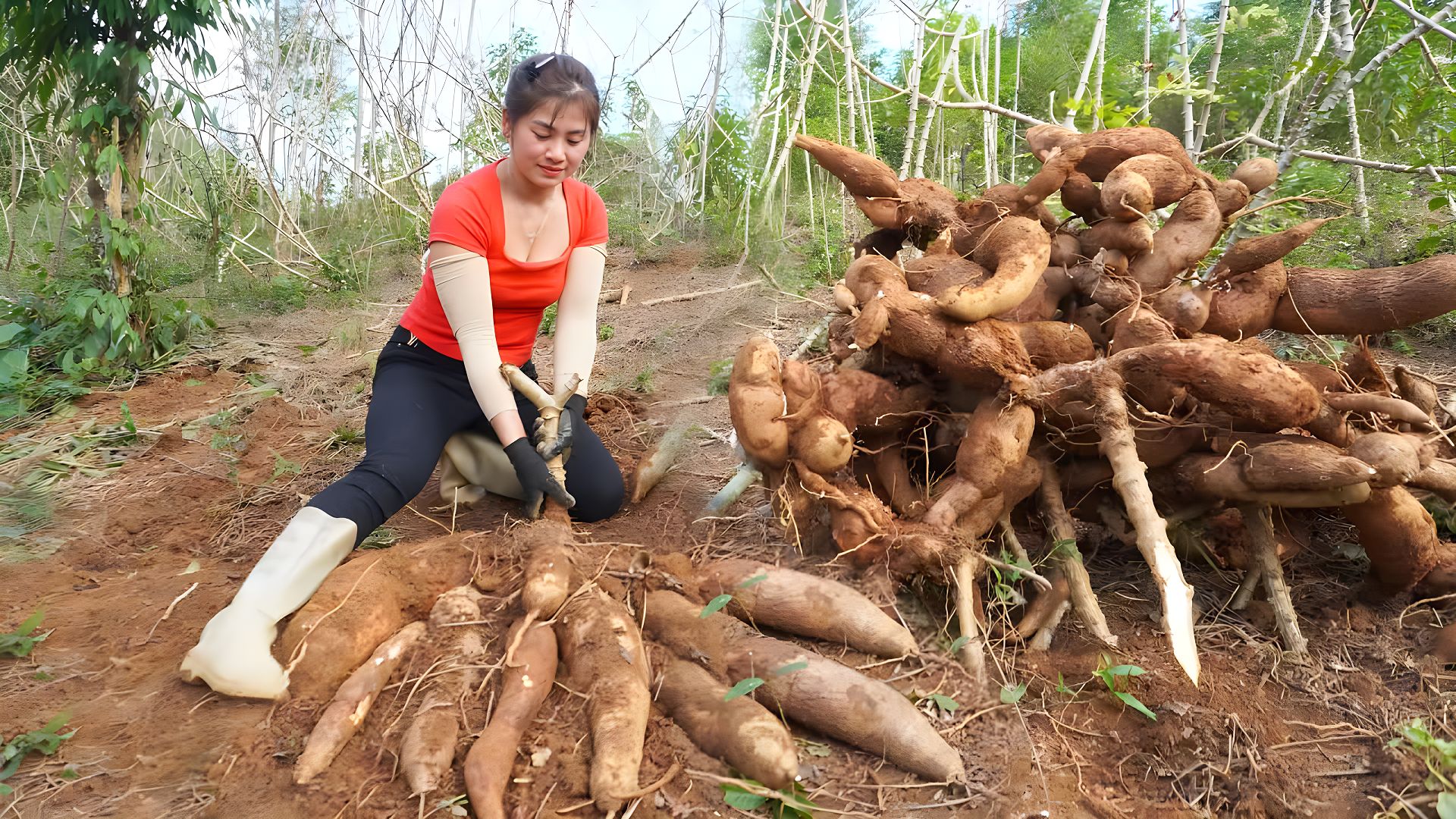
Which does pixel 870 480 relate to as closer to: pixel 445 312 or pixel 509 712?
pixel 509 712

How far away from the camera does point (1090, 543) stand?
2.18m

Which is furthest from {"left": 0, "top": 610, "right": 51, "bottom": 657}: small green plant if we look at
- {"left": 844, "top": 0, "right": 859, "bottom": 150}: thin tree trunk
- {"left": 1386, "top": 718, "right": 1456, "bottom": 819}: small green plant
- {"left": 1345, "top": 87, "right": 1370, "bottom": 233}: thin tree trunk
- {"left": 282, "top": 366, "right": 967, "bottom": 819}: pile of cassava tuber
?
{"left": 1345, "top": 87, "right": 1370, "bottom": 233}: thin tree trunk

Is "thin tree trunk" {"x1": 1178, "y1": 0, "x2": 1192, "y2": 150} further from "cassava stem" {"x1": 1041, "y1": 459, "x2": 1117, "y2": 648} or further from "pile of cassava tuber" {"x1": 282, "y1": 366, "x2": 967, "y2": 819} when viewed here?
"pile of cassava tuber" {"x1": 282, "y1": 366, "x2": 967, "y2": 819}

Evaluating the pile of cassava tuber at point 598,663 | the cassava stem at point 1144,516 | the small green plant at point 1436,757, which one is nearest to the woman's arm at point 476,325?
the pile of cassava tuber at point 598,663

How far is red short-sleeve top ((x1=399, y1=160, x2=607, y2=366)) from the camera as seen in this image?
1.98 m

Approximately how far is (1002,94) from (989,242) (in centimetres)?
624

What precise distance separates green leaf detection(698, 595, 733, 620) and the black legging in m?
0.71

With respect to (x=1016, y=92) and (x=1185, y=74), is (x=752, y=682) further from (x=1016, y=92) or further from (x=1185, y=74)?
(x=1016, y=92)

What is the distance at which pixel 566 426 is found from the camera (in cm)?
213

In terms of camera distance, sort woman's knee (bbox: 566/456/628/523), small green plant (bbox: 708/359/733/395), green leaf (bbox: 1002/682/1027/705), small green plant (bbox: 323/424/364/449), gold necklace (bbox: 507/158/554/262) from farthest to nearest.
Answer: small green plant (bbox: 708/359/733/395)
small green plant (bbox: 323/424/364/449)
woman's knee (bbox: 566/456/628/523)
gold necklace (bbox: 507/158/554/262)
green leaf (bbox: 1002/682/1027/705)

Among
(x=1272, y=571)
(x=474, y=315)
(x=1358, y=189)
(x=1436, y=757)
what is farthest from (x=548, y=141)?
(x=1358, y=189)

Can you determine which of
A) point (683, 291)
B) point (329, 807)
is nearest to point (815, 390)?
point (329, 807)

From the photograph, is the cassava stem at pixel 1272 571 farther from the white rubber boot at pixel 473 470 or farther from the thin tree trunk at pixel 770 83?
the thin tree trunk at pixel 770 83

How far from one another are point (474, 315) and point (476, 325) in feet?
0.08
